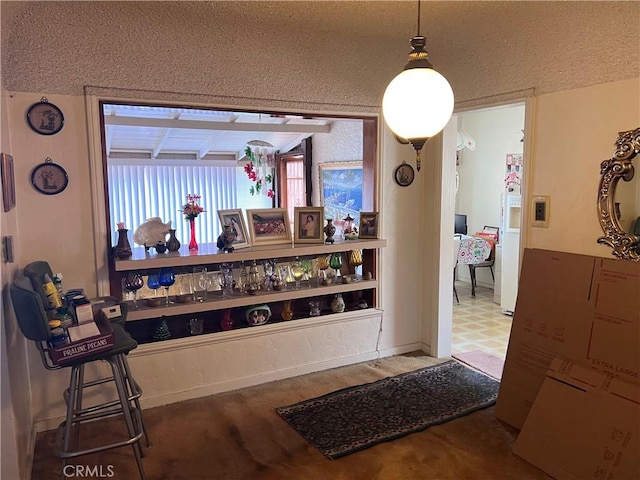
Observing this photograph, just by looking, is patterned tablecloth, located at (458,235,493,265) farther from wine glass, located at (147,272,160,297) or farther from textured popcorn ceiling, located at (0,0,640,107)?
wine glass, located at (147,272,160,297)

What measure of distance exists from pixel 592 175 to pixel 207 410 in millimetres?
2647

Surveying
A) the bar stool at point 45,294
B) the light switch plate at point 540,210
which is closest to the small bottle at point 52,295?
the bar stool at point 45,294

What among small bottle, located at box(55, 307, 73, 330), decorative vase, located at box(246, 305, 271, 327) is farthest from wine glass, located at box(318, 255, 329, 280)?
small bottle, located at box(55, 307, 73, 330)

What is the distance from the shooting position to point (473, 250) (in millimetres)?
5590

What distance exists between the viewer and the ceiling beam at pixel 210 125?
476cm

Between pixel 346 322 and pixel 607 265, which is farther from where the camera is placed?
pixel 346 322

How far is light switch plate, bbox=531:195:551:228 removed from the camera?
2.87 meters

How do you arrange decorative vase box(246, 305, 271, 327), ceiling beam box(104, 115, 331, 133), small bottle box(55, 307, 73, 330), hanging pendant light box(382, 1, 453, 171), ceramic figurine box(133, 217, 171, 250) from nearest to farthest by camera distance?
hanging pendant light box(382, 1, 453, 171)
small bottle box(55, 307, 73, 330)
ceramic figurine box(133, 217, 171, 250)
decorative vase box(246, 305, 271, 327)
ceiling beam box(104, 115, 331, 133)

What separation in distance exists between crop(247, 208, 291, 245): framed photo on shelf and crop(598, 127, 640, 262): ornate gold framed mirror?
1989 mm

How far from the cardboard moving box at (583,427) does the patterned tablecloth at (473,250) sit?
3.06 m

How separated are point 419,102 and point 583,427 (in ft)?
5.76

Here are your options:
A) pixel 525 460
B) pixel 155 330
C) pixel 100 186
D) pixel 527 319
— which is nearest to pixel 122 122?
pixel 100 186

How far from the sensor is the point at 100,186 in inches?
107

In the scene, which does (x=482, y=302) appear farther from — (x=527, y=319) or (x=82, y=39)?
(x=82, y=39)
